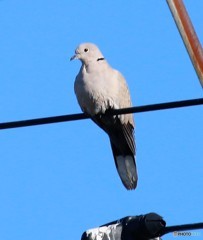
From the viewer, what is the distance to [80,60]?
775 centimetres

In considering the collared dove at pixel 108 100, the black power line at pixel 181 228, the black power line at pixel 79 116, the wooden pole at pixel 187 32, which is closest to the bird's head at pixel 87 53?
the collared dove at pixel 108 100

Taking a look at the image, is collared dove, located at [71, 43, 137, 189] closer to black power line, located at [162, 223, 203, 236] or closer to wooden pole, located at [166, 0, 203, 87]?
wooden pole, located at [166, 0, 203, 87]

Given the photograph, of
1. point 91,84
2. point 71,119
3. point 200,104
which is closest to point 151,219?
point 200,104

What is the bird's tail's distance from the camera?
25.7 feet

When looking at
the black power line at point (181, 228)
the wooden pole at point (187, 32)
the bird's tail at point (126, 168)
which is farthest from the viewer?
the bird's tail at point (126, 168)

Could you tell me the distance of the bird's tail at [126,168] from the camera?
7848mm

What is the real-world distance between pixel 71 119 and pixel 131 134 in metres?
2.27

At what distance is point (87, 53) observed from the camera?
7770 mm

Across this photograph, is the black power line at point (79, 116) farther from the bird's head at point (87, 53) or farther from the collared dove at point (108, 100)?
the bird's head at point (87, 53)

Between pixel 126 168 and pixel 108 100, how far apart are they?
0.75m

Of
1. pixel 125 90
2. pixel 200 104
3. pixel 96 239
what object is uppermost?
pixel 125 90

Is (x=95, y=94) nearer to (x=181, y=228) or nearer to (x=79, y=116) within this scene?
(x=79, y=116)

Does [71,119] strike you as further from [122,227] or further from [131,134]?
[131,134]

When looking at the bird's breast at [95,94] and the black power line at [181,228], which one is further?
the bird's breast at [95,94]
